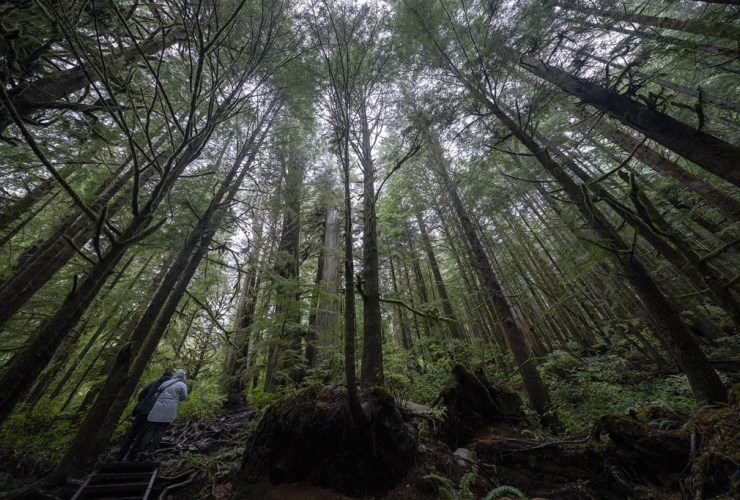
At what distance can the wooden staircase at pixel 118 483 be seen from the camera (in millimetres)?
3242

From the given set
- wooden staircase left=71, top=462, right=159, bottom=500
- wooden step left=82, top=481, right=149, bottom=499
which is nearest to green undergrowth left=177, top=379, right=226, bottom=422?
wooden staircase left=71, top=462, right=159, bottom=500

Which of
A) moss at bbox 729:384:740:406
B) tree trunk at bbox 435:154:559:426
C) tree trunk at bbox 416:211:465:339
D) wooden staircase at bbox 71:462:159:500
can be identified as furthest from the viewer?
tree trunk at bbox 416:211:465:339

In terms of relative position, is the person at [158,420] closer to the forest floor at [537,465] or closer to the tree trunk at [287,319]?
the forest floor at [537,465]

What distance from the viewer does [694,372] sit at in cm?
349

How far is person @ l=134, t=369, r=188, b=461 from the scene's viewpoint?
16.9ft

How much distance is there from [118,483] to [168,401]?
2.03 metres

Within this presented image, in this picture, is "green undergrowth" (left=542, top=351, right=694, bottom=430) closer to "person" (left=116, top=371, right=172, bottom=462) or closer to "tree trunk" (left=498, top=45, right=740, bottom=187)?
"tree trunk" (left=498, top=45, right=740, bottom=187)

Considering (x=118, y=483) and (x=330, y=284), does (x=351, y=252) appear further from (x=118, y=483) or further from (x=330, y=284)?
(x=118, y=483)

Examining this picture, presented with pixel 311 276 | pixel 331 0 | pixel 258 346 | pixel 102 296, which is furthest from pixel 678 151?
pixel 102 296

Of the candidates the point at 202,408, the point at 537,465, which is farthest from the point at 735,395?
the point at 202,408

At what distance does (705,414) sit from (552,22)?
6756 mm

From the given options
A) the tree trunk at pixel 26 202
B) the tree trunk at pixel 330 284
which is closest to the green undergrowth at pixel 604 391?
the tree trunk at pixel 330 284

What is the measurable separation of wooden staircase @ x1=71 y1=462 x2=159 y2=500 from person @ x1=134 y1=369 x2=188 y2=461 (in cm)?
119

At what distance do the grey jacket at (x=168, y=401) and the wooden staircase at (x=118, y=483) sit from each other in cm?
135
